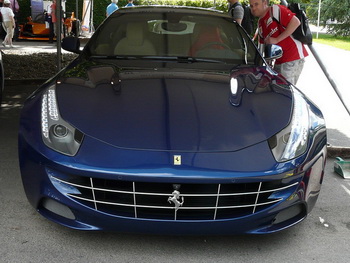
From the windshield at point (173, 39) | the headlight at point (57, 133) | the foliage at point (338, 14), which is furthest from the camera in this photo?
the foliage at point (338, 14)

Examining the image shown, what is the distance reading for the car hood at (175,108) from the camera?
9.95 feet

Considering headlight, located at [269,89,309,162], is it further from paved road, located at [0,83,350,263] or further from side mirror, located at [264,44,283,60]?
side mirror, located at [264,44,283,60]

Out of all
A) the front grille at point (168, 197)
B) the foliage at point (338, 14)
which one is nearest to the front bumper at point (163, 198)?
the front grille at point (168, 197)

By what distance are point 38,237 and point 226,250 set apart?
119cm

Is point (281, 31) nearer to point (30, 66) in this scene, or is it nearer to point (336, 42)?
point (30, 66)

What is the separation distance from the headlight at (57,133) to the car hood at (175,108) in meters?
0.05

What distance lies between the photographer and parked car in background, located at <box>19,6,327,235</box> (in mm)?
2869

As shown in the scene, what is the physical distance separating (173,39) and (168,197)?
200 cm

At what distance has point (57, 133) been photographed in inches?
122

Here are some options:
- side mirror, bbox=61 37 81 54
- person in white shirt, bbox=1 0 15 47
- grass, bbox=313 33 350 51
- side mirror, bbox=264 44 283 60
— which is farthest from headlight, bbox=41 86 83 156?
grass, bbox=313 33 350 51

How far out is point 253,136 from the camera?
10.1ft

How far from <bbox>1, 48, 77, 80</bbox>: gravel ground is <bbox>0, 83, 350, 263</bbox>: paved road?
7571 millimetres

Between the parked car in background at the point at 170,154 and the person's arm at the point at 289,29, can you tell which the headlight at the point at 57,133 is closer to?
the parked car in background at the point at 170,154

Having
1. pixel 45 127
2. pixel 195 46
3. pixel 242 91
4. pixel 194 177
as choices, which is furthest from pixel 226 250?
pixel 195 46
